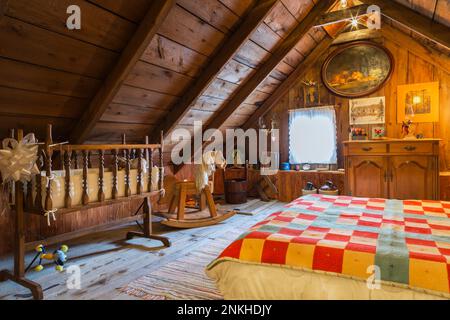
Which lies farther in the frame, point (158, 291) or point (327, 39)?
point (327, 39)

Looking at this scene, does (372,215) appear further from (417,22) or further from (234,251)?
(417,22)

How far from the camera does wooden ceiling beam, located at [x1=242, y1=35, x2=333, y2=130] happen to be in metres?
4.46

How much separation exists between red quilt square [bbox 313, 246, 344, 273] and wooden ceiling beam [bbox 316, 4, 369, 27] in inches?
118

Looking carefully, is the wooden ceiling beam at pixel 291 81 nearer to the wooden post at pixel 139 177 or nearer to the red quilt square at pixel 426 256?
the wooden post at pixel 139 177

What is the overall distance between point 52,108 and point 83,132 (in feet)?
1.16

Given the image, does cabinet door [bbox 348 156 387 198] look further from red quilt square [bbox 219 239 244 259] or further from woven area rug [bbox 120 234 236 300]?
red quilt square [bbox 219 239 244 259]

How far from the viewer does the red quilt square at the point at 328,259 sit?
1176mm

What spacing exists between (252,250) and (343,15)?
3184mm

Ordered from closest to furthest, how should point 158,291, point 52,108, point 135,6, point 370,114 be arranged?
point 158,291, point 135,6, point 52,108, point 370,114

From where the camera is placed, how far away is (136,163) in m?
2.84

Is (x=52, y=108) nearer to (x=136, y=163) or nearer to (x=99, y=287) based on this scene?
(x=136, y=163)

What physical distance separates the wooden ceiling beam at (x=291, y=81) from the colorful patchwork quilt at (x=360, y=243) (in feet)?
10.6

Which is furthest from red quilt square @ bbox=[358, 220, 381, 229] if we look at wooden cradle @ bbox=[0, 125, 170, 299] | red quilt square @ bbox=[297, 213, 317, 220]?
wooden cradle @ bbox=[0, 125, 170, 299]
